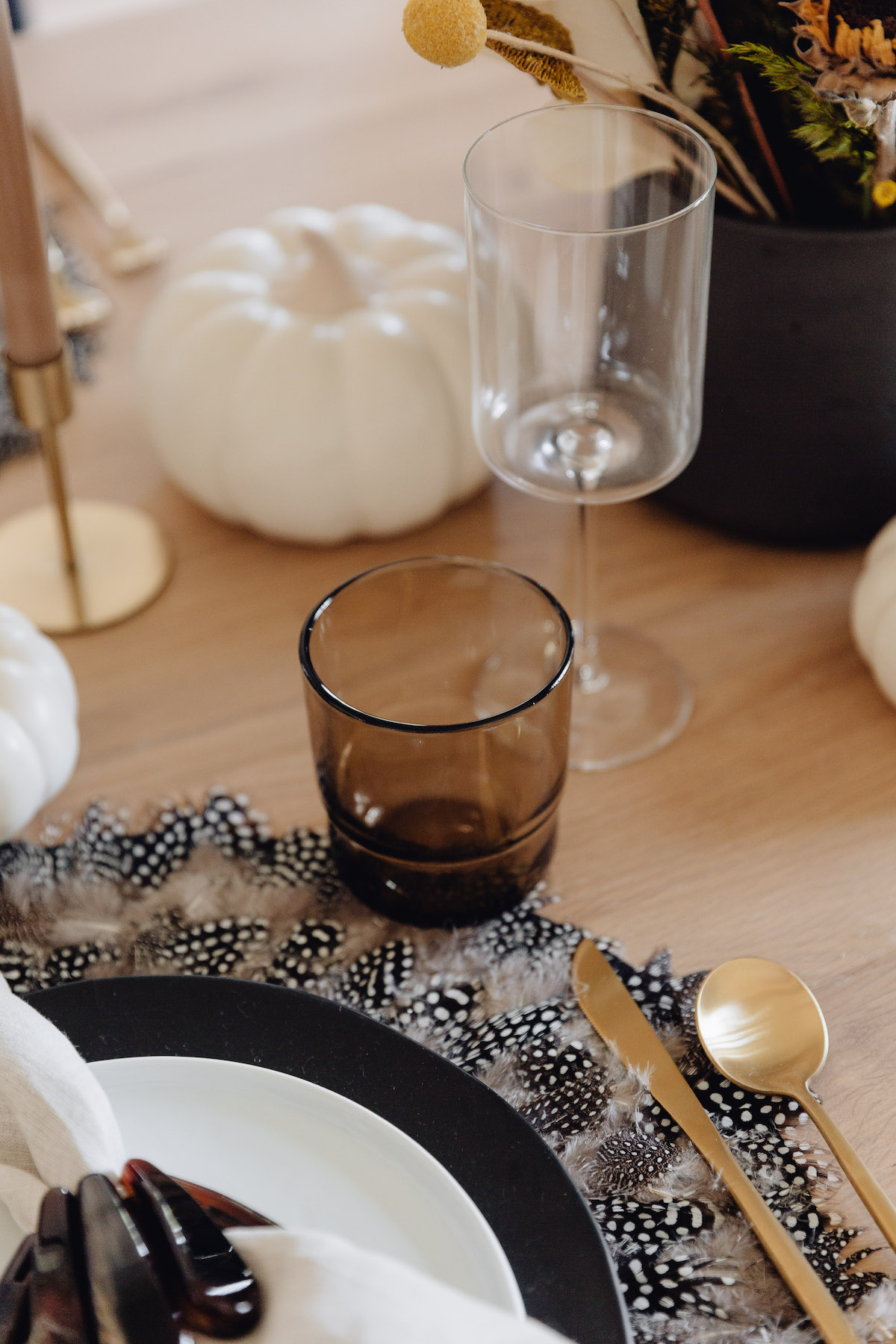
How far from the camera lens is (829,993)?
48 centimetres

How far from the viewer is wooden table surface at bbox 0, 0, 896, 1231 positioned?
51cm

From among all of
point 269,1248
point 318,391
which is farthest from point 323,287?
point 269,1248

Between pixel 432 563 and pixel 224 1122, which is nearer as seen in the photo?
pixel 224 1122

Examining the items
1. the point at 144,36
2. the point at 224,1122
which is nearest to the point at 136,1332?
the point at 224,1122

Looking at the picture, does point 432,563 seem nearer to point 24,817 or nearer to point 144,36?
point 24,817

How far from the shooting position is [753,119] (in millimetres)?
535

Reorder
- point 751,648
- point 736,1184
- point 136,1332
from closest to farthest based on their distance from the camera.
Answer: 1. point 136,1332
2. point 736,1184
3. point 751,648

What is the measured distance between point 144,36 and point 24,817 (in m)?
0.87

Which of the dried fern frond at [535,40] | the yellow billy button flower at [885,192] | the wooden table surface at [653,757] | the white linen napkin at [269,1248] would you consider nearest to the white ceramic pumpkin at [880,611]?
the wooden table surface at [653,757]

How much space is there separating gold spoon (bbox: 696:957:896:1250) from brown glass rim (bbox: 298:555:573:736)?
13cm

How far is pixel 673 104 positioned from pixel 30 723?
358 millimetres

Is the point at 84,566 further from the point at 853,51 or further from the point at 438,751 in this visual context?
the point at 853,51

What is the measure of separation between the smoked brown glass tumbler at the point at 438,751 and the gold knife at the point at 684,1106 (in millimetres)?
53

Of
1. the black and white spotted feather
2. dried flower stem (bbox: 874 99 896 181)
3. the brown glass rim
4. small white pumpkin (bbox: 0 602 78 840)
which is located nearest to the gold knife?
the black and white spotted feather
